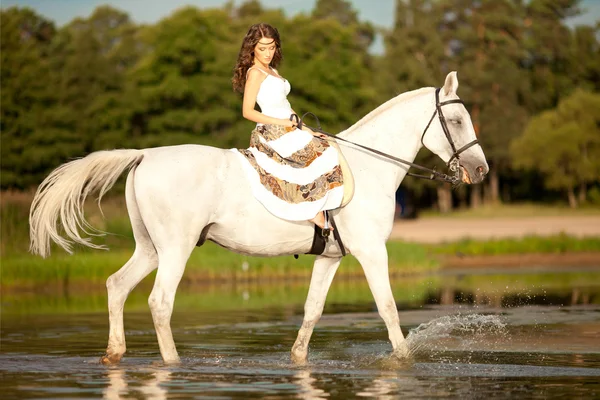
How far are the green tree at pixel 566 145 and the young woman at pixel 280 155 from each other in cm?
6619

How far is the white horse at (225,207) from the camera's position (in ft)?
40.4

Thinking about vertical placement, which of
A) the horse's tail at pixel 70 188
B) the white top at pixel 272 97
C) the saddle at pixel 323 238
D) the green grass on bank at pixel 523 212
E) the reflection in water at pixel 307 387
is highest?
the green grass on bank at pixel 523 212

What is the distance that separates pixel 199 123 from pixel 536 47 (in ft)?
119

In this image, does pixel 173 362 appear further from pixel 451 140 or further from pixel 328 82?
pixel 328 82

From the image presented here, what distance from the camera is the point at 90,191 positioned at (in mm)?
12883

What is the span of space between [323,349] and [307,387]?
3.87 meters

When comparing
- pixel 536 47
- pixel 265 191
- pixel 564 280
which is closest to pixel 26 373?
pixel 265 191

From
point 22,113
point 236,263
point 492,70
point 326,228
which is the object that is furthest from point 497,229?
point 492,70

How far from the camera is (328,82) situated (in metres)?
72.5

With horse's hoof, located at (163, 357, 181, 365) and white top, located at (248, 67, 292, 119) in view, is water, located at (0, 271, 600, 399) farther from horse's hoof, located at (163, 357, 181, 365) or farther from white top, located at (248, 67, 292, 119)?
white top, located at (248, 67, 292, 119)

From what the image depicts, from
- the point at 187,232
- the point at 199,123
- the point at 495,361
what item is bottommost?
the point at 495,361

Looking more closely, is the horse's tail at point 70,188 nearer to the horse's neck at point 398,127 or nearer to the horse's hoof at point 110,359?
the horse's hoof at point 110,359

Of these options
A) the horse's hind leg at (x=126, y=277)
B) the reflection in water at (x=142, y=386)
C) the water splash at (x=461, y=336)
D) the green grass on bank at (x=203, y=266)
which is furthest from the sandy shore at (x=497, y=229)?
the reflection in water at (x=142, y=386)

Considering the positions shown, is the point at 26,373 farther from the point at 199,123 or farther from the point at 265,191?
the point at 199,123
